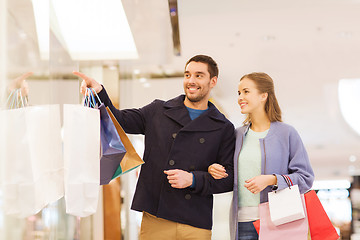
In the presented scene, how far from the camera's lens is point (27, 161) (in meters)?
1.97

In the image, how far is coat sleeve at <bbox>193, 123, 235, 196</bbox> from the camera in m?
2.61

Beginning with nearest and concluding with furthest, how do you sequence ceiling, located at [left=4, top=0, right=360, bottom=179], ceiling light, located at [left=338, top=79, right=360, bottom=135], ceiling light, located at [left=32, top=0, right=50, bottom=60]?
ceiling light, located at [left=32, top=0, right=50, bottom=60]
ceiling, located at [left=4, top=0, right=360, bottom=179]
ceiling light, located at [left=338, top=79, right=360, bottom=135]

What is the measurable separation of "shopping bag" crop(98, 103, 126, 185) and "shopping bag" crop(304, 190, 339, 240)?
3.69 feet

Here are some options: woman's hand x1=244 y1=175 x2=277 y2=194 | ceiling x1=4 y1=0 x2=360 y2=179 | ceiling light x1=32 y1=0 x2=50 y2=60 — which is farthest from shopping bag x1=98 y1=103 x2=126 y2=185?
ceiling x1=4 y1=0 x2=360 y2=179

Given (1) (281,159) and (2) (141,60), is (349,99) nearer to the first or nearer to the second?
(2) (141,60)

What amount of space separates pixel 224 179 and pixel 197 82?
0.60m

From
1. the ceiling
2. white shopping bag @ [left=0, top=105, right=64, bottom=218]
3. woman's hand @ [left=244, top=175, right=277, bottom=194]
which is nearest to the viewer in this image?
white shopping bag @ [left=0, top=105, right=64, bottom=218]

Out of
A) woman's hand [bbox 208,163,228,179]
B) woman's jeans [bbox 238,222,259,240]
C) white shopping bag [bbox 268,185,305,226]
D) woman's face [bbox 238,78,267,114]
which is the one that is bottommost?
woman's jeans [bbox 238,222,259,240]

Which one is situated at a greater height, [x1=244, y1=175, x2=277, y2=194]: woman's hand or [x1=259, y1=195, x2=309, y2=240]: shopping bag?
[x1=244, y1=175, x2=277, y2=194]: woman's hand

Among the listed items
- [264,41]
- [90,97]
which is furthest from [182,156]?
[264,41]

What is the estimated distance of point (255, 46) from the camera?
20.8ft

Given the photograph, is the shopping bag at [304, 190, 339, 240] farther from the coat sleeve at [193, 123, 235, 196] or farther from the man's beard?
the man's beard

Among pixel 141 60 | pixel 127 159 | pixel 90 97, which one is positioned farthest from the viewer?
pixel 141 60

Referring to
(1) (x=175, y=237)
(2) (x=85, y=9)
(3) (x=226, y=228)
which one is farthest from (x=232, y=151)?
(2) (x=85, y=9)
